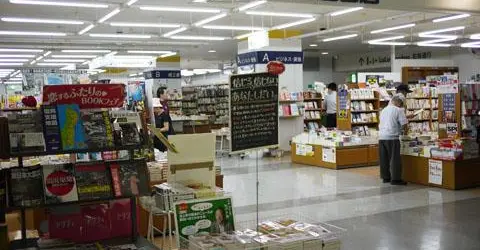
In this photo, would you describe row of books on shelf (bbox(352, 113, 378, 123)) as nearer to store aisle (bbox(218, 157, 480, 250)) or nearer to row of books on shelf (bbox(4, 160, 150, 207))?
store aisle (bbox(218, 157, 480, 250))

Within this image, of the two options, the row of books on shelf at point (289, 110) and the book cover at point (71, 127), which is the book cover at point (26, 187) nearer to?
the book cover at point (71, 127)

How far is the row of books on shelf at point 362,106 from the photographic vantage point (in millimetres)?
13328

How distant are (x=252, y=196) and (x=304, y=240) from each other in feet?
15.9

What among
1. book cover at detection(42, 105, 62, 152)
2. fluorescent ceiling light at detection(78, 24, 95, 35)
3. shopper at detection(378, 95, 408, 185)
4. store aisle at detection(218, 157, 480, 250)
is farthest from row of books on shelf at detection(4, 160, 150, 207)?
fluorescent ceiling light at detection(78, 24, 95, 35)

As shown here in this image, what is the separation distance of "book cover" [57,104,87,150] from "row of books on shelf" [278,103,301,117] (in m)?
10.4

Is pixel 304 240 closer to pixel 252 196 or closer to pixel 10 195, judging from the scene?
pixel 10 195

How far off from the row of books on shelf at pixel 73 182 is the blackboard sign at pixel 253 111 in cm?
76

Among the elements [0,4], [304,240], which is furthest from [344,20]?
[304,240]

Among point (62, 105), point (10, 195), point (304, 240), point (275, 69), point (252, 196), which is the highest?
point (275, 69)

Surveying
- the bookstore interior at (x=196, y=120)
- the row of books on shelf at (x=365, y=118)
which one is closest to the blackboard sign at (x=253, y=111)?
the bookstore interior at (x=196, y=120)

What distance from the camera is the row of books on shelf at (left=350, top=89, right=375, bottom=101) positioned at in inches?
519

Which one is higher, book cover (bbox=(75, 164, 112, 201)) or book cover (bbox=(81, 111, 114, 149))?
book cover (bbox=(81, 111, 114, 149))

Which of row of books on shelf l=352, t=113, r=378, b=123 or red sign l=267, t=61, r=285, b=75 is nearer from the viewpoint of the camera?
red sign l=267, t=61, r=285, b=75

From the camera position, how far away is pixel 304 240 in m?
3.29
